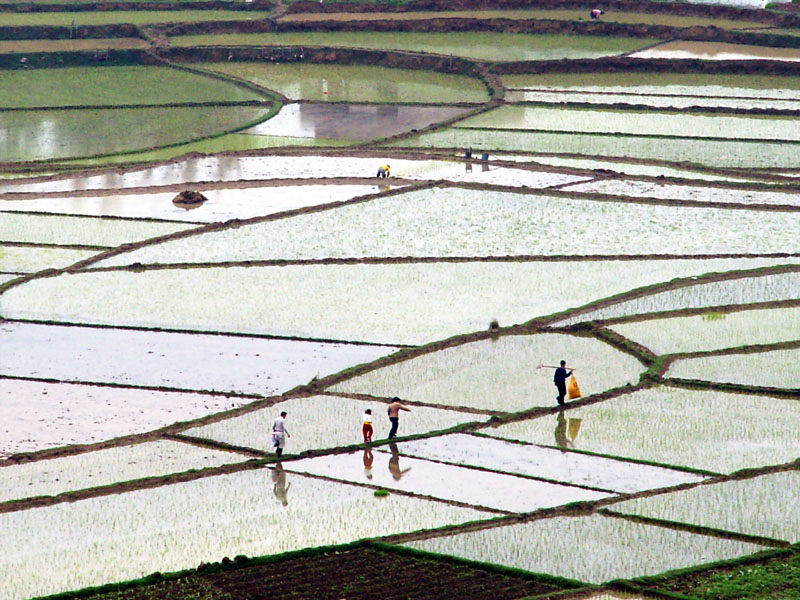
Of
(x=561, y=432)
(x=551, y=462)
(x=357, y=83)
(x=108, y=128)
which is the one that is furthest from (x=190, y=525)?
(x=357, y=83)

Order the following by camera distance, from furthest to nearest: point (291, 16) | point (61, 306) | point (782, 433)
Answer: point (291, 16), point (61, 306), point (782, 433)

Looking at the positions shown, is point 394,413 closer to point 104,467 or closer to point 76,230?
point 104,467

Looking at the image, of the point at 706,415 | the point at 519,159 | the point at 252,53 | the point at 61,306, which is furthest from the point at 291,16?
the point at 706,415

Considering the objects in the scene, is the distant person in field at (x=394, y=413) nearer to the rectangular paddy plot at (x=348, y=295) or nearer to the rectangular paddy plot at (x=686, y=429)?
the rectangular paddy plot at (x=686, y=429)

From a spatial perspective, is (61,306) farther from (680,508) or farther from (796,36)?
(796,36)

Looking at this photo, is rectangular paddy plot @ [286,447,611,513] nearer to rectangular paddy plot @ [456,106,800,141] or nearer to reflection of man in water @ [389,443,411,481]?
reflection of man in water @ [389,443,411,481]

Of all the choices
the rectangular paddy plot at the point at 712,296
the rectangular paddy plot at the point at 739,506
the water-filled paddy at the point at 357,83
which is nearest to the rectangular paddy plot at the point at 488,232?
the rectangular paddy plot at the point at 712,296
